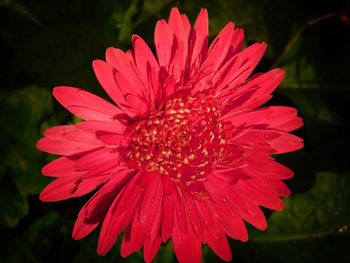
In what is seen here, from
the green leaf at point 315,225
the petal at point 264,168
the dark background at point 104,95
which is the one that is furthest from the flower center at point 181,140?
the green leaf at point 315,225

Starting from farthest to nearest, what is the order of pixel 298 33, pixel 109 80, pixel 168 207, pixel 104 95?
pixel 298 33, pixel 104 95, pixel 168 207, pixel 109 80

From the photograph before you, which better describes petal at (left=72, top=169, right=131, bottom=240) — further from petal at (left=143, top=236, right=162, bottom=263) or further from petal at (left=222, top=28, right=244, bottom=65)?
petal at (left=222, top=28, right=244, bottom=65)

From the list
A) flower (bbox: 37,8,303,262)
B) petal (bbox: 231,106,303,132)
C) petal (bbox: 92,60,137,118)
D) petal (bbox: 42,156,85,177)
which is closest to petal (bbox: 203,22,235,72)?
flower (bbox: 37,8,303,262)

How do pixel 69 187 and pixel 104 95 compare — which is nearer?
→ pixel 69 187

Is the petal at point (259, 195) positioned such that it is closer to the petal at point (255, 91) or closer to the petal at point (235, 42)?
the petal at point (255, 91)

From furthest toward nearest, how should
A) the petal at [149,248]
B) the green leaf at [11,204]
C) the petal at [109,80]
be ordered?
the green leaf at [11,204] → the petal at [149,248] → the petal at [109,80]

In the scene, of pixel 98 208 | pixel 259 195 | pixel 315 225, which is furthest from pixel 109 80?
pixel 315 225

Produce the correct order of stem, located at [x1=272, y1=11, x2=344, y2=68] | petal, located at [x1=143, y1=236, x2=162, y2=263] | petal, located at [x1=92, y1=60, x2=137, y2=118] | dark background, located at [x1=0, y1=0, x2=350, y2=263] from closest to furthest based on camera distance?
petal, located at [x1=92, y1=60, x2=137, y2=118], petal, located at [x1=143, y1=236, x2=162, y2=263], dark background, located at [x1=0, y1=0, x2=350, y2=263], stem, located at [x1=272, y1=11, x2=344, y2=68]

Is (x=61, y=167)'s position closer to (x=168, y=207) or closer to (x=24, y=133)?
(x=168, y=207)
